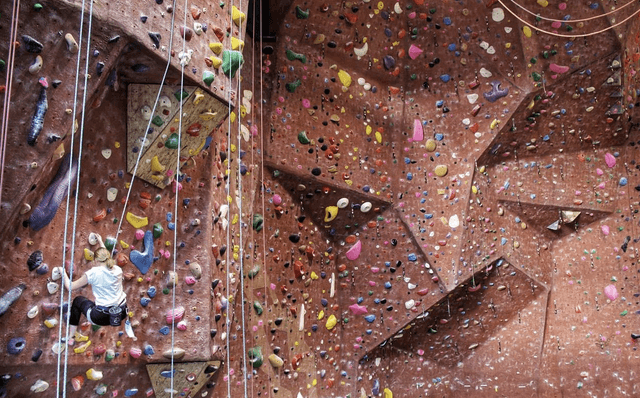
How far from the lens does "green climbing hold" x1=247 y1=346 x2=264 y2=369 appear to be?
6.54 meters

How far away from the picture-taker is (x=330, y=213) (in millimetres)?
7469

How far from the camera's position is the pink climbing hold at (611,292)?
25.9 feet

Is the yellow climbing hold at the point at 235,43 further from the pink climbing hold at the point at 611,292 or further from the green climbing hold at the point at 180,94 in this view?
the pink climbing hold at the point at 611,292

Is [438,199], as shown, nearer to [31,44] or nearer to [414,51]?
[414,51]

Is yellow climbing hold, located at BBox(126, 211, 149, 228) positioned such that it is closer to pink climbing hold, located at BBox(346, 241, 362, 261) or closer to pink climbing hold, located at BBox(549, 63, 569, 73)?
pink climbing hold, located at BBox(346, 241, 362, 261)

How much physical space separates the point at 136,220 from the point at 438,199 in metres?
3.31

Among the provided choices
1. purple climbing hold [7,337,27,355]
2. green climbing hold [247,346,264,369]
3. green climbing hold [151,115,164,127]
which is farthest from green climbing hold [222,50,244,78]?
green climbing hold [247,346,264,369]

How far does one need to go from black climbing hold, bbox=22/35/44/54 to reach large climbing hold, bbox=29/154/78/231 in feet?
2.31

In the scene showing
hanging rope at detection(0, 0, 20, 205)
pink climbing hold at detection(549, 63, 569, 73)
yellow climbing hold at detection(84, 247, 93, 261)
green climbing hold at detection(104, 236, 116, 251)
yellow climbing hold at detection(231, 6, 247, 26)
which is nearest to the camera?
hanging rope at detection(0, 0, 20, 205)

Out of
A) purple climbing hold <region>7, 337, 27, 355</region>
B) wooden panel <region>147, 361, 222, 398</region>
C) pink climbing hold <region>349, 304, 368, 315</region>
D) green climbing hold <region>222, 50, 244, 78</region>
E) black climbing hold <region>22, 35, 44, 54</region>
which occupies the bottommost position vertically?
pink climbing hold <region>349, 304, 368, 315</region>

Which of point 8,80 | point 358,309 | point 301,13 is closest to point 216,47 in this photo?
point 8,80

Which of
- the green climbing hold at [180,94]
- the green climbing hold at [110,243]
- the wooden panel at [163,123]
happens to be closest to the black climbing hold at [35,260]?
the green climbing hold at [110,243]

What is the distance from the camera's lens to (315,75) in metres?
7.29

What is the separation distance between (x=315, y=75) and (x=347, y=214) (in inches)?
53.2
